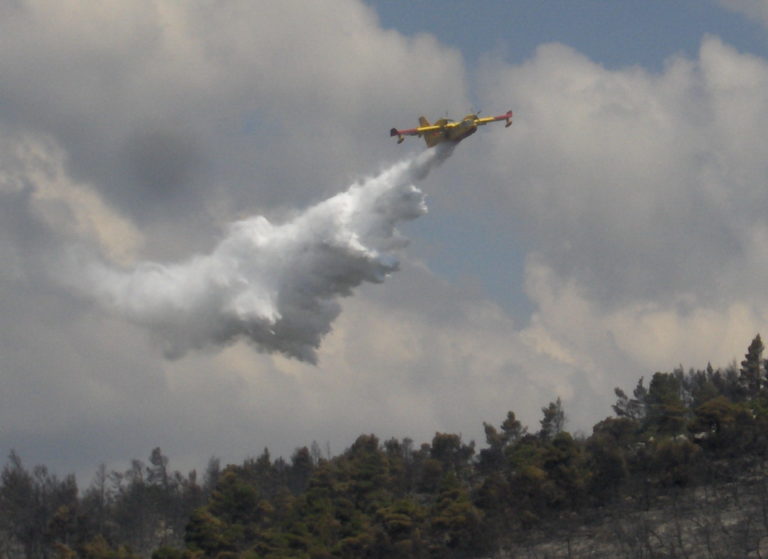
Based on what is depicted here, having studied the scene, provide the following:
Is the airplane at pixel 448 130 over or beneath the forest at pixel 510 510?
over

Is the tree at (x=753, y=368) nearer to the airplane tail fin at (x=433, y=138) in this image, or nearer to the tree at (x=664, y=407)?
the tree at (x=664, y=407)

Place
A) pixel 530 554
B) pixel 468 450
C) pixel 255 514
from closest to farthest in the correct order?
pixel 530 554 < pixel 255 514 < pixel 468 450

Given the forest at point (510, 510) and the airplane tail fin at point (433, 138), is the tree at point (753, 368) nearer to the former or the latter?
the forest at point (510, 510)

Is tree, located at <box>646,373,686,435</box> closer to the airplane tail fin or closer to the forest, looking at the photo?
the forest

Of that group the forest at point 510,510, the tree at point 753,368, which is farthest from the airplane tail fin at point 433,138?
the tree at point 753,368

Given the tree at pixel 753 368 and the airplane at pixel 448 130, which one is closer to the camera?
the airplane at pixel 448 130

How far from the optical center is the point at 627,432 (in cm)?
8500

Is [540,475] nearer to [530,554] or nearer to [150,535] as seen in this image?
[530,554]

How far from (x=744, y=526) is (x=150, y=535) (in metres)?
45.6

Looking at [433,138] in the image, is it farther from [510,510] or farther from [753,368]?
[753,368]

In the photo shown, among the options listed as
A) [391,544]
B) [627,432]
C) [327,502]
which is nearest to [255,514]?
[327,502]

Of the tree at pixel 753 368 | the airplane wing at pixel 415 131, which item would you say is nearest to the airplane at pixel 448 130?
the airplane wing at pixel 415 131

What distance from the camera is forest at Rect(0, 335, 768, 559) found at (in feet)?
213

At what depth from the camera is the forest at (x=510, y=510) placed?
64938 mm
